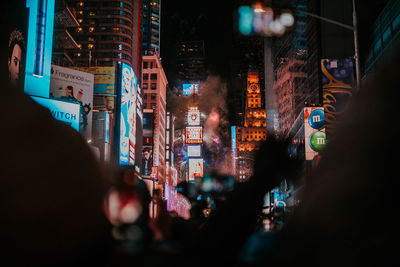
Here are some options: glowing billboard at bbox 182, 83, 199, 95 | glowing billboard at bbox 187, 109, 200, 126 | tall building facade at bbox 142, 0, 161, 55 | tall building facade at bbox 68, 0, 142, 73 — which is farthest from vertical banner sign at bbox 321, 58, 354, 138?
tall building facade at bbox 142, 0, 161, 55

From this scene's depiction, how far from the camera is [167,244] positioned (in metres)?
1.03

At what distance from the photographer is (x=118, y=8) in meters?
108

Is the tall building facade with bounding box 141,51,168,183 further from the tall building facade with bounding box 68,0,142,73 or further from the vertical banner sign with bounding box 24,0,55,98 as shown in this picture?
the vertical banner sign with bounding box 24,0,55,98

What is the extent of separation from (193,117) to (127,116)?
33614 millimetres

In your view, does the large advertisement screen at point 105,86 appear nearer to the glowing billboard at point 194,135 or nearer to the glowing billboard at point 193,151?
the glowing billboard at point 193,151

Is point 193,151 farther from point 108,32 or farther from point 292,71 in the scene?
point 108,32

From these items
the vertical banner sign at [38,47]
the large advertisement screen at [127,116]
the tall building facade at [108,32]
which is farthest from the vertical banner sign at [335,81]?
the tall building facade at [108,32]

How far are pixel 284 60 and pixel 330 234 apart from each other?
89.2 m

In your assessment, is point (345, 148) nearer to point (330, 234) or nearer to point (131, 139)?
point (330, 234)

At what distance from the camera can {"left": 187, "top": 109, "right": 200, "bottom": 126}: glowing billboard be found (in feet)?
295

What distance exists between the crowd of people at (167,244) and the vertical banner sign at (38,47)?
28.3 m

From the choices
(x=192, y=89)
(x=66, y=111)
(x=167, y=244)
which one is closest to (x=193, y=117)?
(x=192, y=89)

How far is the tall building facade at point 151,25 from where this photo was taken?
15662 cm

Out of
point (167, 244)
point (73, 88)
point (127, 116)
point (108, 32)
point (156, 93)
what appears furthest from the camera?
point (156, 93)
